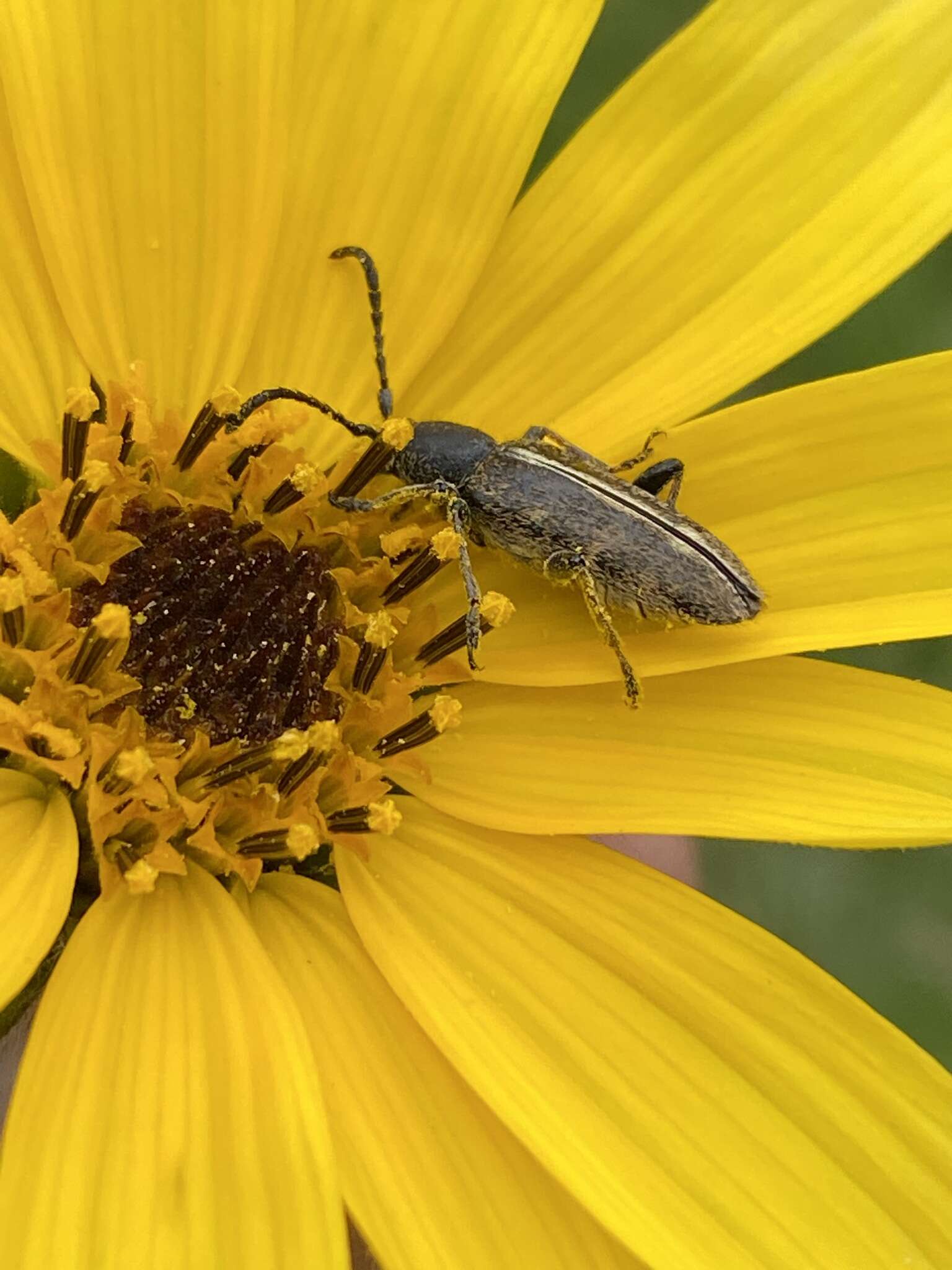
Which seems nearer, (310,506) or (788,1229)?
(788,1229)

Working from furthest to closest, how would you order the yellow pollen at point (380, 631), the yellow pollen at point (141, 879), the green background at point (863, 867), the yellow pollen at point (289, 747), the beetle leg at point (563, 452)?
the green background at point (863, 867) → the beetle leg at point (563, 452) → the yellow pollen at point (380, 631) → the yellow pollen at point (289, 747) → the yellow pollen at point (141, 879)

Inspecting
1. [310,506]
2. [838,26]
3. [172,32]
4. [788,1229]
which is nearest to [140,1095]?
[788,1229]

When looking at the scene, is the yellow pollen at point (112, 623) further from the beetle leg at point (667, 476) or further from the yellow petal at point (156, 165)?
the beetle leg at point (667, 476)

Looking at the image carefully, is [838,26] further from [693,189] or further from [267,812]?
[267,812]

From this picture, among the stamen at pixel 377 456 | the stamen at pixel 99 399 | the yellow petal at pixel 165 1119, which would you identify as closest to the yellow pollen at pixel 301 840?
the yellow petal at pixel 165 1119

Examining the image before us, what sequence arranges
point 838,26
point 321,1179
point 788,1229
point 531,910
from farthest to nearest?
point 838,26 → point 531,910 → point 788,1229 → point 321,1179

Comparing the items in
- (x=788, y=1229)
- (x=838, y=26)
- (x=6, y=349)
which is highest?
(x=838, y=26)
